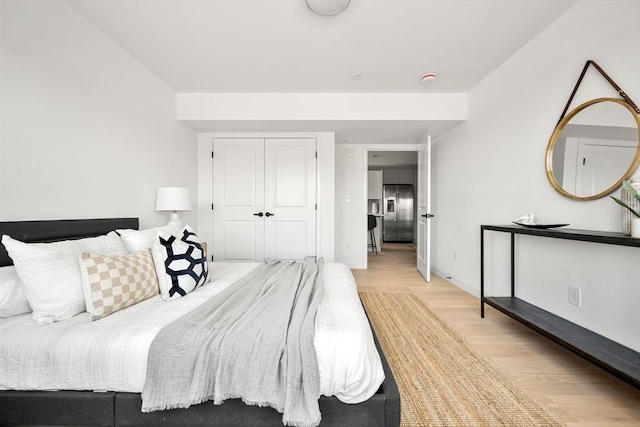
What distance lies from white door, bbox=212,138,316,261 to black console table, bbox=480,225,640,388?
2.44m

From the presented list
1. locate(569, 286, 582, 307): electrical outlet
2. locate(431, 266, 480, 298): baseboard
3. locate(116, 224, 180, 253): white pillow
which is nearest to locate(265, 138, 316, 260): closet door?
locate(431, 266, 480, 298): baseboard

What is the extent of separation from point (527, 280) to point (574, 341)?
2.63 ft

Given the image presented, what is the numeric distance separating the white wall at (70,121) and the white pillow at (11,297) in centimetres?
45

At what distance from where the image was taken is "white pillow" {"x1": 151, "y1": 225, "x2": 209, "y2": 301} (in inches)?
58.8

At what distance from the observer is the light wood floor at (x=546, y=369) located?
4.26 feet

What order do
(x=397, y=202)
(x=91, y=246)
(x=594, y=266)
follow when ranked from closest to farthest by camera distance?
(x=91, y=246)
(x=594, y=266)
(x=397, y=202)

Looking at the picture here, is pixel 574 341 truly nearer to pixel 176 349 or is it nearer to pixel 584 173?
pixel 584 173

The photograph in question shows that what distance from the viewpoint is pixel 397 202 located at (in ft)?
25.8

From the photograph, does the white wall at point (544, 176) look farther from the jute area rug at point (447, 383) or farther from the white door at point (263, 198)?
the white door at point (263, 198)

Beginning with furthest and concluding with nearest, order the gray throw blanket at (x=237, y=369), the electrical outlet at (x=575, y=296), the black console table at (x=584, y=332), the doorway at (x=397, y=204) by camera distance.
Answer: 1. the doorway at (x=397, y=204)
2. the electrical outlet at (x=575, y=296)
3. the black console table at (x=584, y=332)
4. the gray throw blanket at (x=237, y=369)

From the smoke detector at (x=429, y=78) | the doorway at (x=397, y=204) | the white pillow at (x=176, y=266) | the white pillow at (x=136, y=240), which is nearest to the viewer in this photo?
the white pillow at (x=176, y=266)

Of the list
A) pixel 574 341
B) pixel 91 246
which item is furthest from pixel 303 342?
pixel 574 341

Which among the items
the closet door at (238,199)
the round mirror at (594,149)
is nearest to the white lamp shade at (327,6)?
the round mirror at (594,149)

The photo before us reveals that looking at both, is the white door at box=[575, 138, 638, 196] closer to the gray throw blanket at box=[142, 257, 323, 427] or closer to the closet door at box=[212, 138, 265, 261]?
the gray throw blanket at box=[142, 257, 323, 427]
